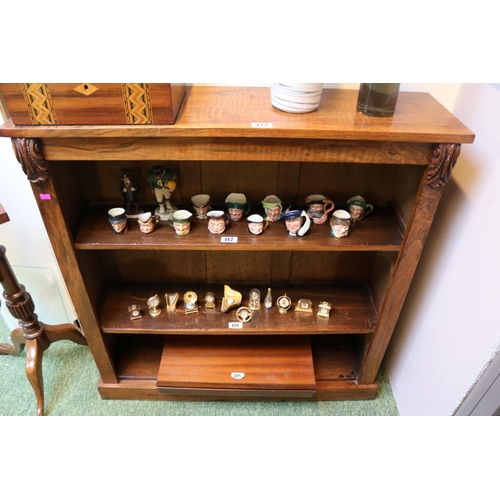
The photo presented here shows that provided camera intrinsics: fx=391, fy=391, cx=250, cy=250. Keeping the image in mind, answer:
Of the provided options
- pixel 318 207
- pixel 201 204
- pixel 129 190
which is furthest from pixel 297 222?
pixel 129 190

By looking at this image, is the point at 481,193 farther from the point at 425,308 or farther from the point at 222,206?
the point at 222,206

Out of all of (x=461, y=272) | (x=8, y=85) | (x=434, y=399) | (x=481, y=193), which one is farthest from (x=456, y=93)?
(x=8, y=85)

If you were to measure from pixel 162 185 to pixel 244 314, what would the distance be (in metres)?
0.59

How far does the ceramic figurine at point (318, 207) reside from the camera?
1.28 m

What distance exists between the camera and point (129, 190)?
1.26 metres

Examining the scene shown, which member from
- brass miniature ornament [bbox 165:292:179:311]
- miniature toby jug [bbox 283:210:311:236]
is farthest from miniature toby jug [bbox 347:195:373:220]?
brass miniature ornament [bbox 165:292:179:311]

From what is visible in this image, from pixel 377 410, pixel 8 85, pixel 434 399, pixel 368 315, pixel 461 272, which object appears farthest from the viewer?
pixel 377 410

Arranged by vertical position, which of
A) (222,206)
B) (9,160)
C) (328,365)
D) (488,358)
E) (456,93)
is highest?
(456,93)

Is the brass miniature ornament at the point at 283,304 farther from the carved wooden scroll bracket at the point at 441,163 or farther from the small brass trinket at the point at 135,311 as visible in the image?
the carved wooden scroll bracket at the point at 441,163

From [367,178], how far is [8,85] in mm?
1062

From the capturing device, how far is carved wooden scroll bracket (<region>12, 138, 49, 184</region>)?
998mm

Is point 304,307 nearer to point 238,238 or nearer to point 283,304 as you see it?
point 283,304

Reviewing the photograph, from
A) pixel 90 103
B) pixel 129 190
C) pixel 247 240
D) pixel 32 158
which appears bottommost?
pixel 247 240

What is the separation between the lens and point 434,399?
1324 mm
